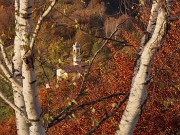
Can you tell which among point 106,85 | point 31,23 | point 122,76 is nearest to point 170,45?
point 122,76

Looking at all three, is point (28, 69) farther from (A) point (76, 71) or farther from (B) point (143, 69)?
(A) point (76, 71)

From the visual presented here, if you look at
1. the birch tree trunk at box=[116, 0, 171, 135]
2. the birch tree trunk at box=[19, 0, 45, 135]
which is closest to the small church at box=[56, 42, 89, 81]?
the birch tree trunk at box=[19, 0, 45, 135]

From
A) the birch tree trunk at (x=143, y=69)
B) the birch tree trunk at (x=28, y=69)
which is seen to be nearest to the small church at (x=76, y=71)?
the birch tree trunk at (x=28, y=69)

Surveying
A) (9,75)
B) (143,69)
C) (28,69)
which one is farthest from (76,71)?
(28,69)

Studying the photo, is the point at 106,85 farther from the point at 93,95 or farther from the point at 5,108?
the point at 5,108

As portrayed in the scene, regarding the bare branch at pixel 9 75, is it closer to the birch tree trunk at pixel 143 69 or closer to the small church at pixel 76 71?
the small church at pixel 76 71

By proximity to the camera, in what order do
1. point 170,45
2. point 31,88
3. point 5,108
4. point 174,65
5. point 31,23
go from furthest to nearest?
point 5,108, point 170,45, point 174,65, point 31,88, point 31,23

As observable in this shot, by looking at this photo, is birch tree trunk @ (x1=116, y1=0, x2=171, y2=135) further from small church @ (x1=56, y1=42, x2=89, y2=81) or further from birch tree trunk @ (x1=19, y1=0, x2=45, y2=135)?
birch tree trunk @ (x1=19, y1=0, x2=45, y2=135)

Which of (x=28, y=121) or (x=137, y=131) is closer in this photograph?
(x=28, y=121)
